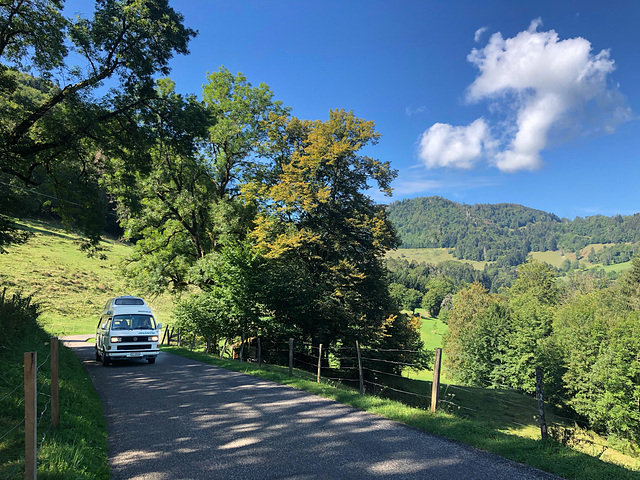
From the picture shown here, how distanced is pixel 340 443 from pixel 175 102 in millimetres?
13591

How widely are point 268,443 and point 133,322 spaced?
1068 centimetres

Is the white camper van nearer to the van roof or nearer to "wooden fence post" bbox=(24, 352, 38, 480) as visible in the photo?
the van roof

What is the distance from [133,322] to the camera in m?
14.0

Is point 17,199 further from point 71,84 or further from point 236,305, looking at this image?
point 236,305

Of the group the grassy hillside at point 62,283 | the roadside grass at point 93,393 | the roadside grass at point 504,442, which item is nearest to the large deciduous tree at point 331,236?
the roadside grass at point 93,393

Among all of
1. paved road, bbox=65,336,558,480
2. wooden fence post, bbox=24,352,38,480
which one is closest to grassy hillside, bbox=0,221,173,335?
paved road, bbox=65,336,558,480

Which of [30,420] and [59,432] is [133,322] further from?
[30,420]

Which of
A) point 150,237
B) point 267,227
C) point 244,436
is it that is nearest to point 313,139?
point 267,227

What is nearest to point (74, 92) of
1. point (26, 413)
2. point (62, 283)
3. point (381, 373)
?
point (26, 413)

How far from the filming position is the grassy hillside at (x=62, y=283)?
36.6 metres

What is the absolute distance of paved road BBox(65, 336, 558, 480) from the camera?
4.65 meters

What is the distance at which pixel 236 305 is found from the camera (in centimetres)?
1719

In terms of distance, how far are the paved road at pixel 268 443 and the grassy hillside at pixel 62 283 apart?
26136mm

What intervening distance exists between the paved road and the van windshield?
5.24 m
